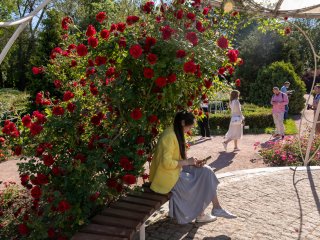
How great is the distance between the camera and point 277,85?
62.0 feet

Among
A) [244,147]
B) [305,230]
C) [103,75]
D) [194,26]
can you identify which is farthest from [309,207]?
[244,147]

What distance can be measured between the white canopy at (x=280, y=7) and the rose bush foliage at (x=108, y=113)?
1836mm

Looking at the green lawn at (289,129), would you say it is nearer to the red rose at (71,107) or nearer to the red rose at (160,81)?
the red rose at (160,81)

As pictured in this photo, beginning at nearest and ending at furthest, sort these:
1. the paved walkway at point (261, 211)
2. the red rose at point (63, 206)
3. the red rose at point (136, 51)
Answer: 1. the red rose at point (63, 206)
2. the red rose at point (136, 51)
3. the paved walkway at point (261, 211)

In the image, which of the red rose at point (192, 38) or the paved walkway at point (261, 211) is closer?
the red rose at point (192, 38)

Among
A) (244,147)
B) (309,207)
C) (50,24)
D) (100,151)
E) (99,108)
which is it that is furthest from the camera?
(50,24)

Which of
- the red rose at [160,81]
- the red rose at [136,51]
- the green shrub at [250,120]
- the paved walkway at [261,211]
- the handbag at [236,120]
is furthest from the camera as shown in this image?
the green shrub at [250,120]

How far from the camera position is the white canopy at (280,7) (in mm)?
5918

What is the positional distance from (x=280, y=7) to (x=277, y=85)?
13.2 metres

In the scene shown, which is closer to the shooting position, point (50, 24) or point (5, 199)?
point (5, 199)

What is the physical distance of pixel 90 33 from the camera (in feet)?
12.5

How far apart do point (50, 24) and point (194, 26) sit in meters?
13.4

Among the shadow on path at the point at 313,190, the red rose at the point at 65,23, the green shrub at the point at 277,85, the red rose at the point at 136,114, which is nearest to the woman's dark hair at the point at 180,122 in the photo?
the red rose at the point at 136,114

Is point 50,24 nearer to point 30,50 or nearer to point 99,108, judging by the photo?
point 99,108
